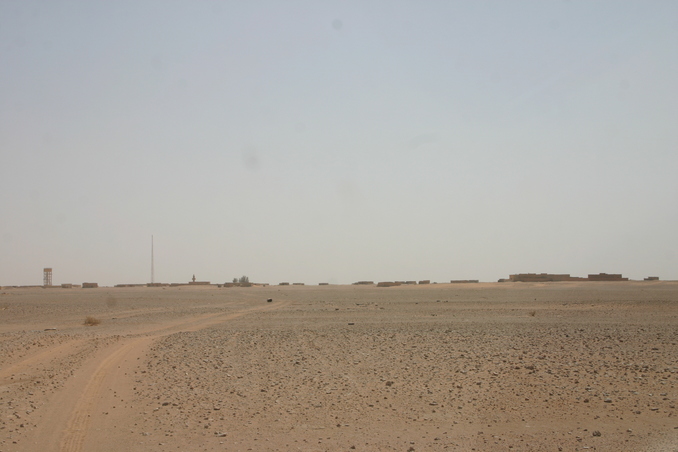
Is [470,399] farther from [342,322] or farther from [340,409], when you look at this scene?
[342,322]

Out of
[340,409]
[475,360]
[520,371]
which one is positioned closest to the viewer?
[340,409]

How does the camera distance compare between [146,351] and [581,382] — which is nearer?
[581,382]

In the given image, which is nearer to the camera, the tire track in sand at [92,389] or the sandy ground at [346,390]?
the tire track in sand at [92,389]

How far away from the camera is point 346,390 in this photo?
13.4 metres

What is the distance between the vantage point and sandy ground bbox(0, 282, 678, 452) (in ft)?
33.6

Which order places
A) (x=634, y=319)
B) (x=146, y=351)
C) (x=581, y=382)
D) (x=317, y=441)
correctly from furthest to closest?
(x=634, y=319) < (x=146, y=351) < (x=581, y=382) < (x=317, y=441)

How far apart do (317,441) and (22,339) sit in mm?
17068

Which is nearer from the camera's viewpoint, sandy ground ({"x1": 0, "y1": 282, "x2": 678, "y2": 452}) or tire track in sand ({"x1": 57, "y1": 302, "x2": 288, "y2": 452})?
tire track in sand ({"x1": 57, "y1": 302, "x2": 288, "y2": 452})

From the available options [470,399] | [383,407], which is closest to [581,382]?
[470,399]

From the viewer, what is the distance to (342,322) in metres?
28.7

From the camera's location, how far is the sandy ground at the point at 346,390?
33.6 feet

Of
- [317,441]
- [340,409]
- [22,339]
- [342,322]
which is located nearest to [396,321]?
[342,322]

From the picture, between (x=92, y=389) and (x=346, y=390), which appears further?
(x=92, y=389)

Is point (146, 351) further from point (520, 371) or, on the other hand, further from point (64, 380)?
point (520, 371)
